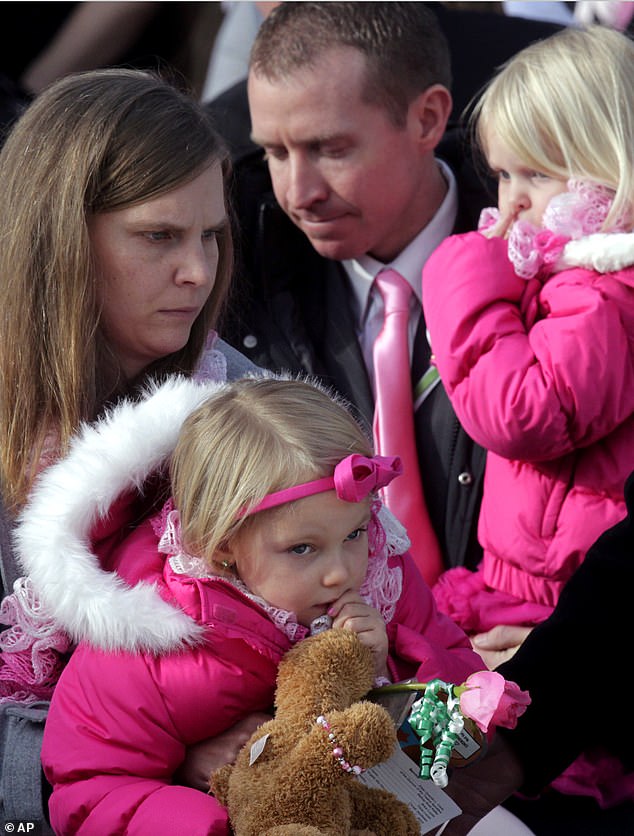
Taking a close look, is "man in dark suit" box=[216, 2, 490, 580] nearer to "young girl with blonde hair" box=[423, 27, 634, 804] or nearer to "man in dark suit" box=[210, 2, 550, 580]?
"man in dark suit" box=[210, 2, 550, 580]

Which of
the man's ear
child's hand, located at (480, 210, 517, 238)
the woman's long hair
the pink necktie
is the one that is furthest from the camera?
the man's ear

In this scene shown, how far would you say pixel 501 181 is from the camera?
3092 millimetres

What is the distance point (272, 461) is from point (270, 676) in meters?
0.36

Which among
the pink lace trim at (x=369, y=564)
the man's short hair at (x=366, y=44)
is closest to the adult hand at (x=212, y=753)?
the pink lace trim at (x=369, y=564)

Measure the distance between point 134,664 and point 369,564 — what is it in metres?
0.45

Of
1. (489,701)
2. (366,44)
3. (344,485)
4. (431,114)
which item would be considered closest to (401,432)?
(431,114)

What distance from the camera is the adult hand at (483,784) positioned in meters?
2.09

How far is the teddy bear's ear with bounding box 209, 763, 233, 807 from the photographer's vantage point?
72.9 inches

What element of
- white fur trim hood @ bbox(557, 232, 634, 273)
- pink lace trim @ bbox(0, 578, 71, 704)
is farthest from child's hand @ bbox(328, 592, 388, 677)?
white fur trim hood @ bbox(557, 232, 634, 273)

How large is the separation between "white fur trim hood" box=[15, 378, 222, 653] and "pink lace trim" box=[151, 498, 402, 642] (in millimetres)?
78

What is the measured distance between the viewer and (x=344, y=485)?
189 cm

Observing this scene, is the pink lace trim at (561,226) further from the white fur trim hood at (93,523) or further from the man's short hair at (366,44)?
the white fur trim hood at (93,523)

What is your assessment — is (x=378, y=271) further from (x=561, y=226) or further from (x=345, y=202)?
(x=561, y=226)

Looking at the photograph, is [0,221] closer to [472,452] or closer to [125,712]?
[125,712]
